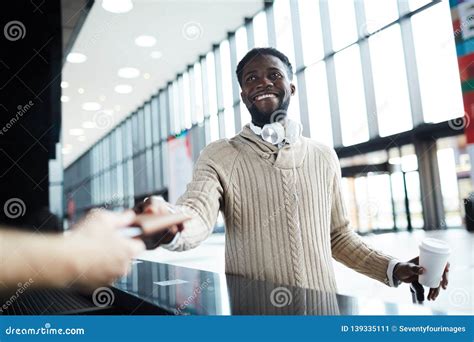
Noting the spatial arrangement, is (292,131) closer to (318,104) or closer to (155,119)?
(318,104)

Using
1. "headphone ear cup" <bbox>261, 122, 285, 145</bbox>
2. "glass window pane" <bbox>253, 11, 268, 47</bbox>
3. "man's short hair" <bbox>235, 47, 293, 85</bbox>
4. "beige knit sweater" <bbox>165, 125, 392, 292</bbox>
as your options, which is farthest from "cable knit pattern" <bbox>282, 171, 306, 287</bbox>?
"glass window pane" <bbox>253, 11, 268, 47</bbox>

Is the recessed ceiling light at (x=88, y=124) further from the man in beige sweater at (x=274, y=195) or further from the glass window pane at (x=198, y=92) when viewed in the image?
the man in beige sweater at (x=274, y=195)

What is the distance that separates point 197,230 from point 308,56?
1.42m

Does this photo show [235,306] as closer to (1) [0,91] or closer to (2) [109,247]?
(2) [109,247]

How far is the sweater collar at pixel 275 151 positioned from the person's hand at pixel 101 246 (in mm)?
447

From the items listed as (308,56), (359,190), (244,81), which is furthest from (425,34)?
(244,81)

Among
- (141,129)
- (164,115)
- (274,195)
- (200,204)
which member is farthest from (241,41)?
(200,204)

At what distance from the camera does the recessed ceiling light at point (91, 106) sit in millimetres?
2041

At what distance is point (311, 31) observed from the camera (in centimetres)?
205

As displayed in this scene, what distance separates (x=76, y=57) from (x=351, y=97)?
5.08 ft

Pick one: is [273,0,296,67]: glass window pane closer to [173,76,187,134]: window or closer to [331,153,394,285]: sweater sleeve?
[173,76,187,134]: window

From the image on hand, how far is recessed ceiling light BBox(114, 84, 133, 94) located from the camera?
2166 millimetres

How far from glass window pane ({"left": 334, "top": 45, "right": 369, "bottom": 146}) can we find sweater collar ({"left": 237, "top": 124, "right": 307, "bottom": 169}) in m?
1.13

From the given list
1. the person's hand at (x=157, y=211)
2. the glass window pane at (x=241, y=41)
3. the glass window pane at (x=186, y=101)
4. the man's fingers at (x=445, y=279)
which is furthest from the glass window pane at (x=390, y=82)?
the person's hand at (x=157, y=211)
